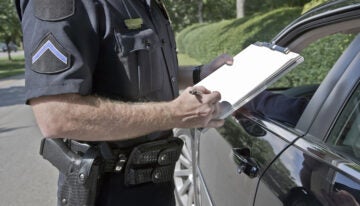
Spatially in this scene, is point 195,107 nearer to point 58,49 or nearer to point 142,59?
point 142,59

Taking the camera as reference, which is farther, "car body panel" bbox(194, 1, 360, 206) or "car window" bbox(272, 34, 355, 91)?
"car window" bbox(272, 34, 355, 91)

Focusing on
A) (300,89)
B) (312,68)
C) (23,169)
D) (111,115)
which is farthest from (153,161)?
(23,169)

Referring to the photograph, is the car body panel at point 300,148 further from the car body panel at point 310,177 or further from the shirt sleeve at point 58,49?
the shirt sleeve at point 58,49

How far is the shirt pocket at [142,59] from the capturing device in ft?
5.27

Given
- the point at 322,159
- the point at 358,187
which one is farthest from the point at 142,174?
the point at 358,187

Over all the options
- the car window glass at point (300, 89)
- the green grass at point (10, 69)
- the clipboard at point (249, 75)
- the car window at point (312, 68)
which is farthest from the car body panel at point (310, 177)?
the green grass at point (10, 69)

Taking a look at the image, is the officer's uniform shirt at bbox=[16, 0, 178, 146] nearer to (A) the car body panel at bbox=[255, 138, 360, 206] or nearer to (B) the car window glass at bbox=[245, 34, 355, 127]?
(A) the car body panel at bbox=[255, 138, 360, 206]

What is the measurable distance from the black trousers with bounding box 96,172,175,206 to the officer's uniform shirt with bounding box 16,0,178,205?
0.10 ft

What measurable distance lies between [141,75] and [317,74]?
8.92 feet

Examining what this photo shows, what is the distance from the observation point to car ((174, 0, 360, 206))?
5.00 ft

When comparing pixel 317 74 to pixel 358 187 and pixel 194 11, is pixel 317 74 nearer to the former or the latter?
pixel 358 187

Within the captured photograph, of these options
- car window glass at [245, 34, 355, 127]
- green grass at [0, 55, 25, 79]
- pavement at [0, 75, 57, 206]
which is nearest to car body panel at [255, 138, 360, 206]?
car window glass at [245, 34, 355, 127]

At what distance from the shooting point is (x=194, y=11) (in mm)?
43094

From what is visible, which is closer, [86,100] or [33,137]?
[86,100]
